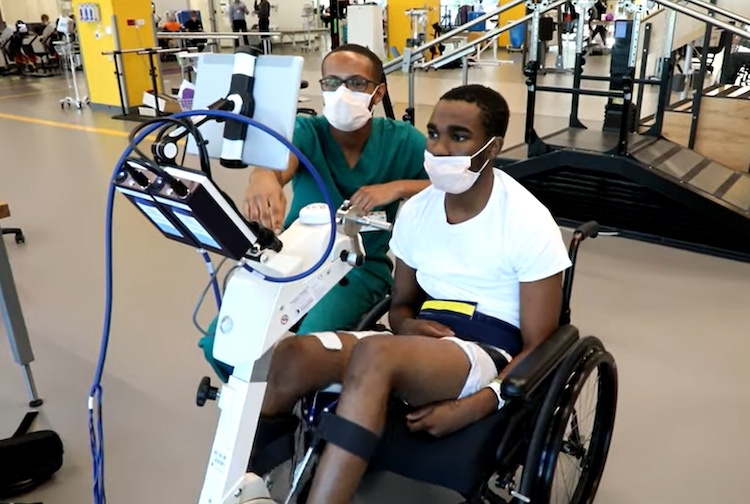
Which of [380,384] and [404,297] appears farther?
[404,297]

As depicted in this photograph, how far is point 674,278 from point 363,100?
2.00 m

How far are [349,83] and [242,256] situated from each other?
75cm

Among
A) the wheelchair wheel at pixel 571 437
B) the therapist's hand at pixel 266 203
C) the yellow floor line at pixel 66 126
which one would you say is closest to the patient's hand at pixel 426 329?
the wheelchair wheel at pixel 571 437

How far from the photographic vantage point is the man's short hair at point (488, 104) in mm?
1375

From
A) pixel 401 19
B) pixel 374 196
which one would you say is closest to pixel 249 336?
pixel 374 196

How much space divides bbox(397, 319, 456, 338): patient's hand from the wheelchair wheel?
26cm

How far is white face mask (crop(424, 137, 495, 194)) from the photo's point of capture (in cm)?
138

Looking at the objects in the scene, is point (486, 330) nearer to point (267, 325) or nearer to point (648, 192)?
point (267, 325)

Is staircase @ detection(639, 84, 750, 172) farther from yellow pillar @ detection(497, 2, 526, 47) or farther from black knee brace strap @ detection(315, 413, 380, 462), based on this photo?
yellow pillar @ detection(497, 2, 526, 47)

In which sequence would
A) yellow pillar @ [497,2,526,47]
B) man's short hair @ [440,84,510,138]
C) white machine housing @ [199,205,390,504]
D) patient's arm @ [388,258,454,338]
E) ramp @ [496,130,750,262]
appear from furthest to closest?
yellow pillar @ [497,2,526,47] < ramp @ [496,130,750,262] < patient's arm @ [388,258,454,338] < man's short hair @ [440,84,510,138] < white machine housing @ [199,205,390,504]

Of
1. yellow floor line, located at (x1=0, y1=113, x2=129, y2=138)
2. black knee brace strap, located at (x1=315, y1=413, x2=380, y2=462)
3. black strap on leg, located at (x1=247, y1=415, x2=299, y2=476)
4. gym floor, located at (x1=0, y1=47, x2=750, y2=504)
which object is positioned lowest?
gym floor, located at (x1=0, y1=47, x2=750, y2=504)

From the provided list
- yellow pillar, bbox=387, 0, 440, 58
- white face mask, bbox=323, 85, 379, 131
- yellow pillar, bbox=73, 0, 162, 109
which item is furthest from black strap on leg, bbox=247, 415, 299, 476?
yellow pillar, bbox=387, 0, 440, 58

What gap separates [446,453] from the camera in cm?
126

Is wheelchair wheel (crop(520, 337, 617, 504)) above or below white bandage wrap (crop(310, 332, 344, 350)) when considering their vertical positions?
below
